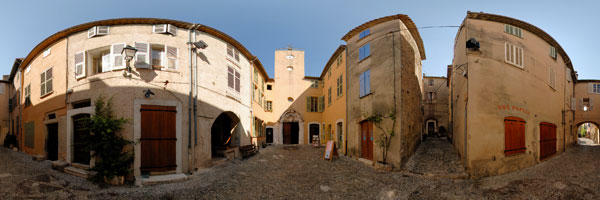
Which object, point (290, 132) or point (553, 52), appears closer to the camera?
point (553, 52)

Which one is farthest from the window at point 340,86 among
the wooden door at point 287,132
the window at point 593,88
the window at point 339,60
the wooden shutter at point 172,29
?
the window at point 593,88

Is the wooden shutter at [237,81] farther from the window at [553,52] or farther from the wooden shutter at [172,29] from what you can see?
the window at [553,52]

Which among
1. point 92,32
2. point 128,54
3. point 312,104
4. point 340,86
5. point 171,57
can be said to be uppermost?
point 92,32

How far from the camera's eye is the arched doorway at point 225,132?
1355cm

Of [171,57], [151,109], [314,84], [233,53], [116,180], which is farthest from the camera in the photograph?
[314,84]

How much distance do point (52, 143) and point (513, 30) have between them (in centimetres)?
1956

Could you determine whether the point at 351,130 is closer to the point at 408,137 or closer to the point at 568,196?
the point at 408,137

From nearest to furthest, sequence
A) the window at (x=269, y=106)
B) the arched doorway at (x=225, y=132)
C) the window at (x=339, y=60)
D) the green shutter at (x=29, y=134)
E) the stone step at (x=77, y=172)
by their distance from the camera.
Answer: the stone step at (x=77, y=172) → the green shutter at (x=29, y=134) → the arched doorway at (x=225, y=132) → the window at (x=339, y=60) → the window at (x=269, y=106)

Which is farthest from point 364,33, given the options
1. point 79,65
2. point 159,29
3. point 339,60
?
point 79,65

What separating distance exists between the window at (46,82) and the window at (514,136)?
17.7 m

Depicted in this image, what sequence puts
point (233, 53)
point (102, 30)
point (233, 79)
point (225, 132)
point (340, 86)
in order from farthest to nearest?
point (340, 86) → point (225, 132) → point (233, 53) → point (233, 79) → point (102, 30)

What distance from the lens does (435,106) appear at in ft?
85.9

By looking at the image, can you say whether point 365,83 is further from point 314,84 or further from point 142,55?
point 314,84

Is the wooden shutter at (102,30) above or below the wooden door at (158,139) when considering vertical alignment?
above
